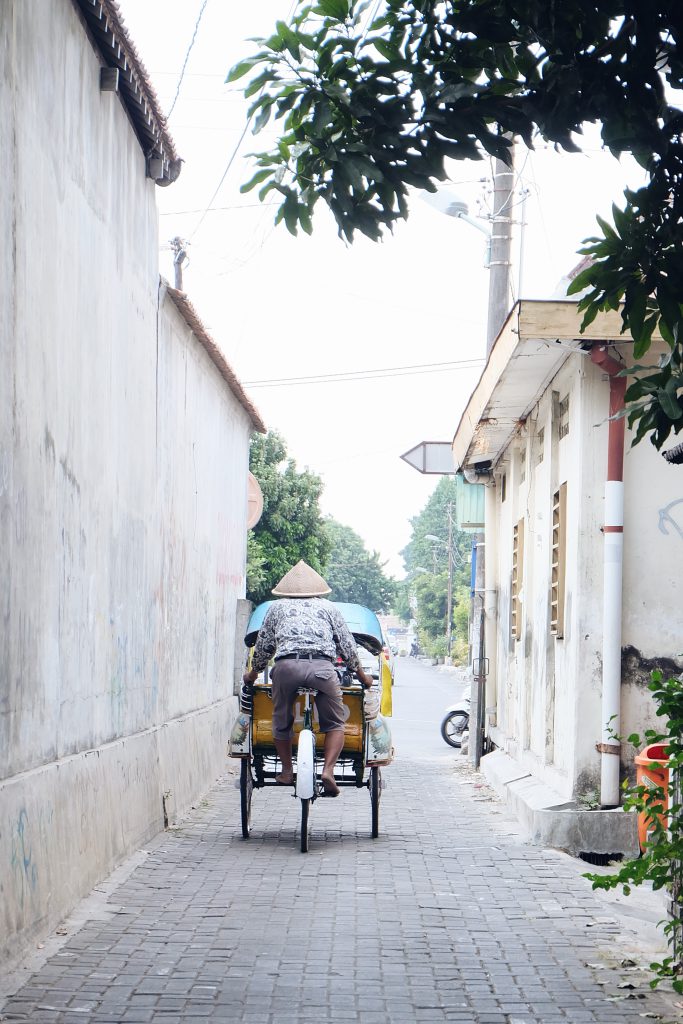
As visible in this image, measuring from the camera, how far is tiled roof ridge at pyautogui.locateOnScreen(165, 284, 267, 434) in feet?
40.7

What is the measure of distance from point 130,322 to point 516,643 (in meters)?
7.04

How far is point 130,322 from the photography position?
10430 millimetres

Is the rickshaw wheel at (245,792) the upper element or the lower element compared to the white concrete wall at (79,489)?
lower

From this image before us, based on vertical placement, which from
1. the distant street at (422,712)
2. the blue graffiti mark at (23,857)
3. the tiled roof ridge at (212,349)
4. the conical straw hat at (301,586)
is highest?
the tiled roof ridge at (212,349)

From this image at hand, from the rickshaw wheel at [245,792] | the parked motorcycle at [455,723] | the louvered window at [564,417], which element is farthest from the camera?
the parked motorcycle at [455,723]

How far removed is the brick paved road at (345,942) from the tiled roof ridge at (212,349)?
4722 mm

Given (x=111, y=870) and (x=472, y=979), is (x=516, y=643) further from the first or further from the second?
(x=472, y=979)

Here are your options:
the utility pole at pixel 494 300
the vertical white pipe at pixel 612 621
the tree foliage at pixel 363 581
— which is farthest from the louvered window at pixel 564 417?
the tree foliage at pixel 363 581

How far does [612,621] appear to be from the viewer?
34.0 feet

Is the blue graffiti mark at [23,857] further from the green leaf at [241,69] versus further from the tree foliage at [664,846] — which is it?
the green leaf at [241,69]

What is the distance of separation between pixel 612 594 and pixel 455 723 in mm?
12966

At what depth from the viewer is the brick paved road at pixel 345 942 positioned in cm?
570

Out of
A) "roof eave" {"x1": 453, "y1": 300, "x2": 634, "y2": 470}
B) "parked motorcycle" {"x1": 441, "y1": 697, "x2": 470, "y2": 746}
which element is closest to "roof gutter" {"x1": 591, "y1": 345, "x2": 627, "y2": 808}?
"roof eave" {"x1": 453, "y1": 300, "x2": 634, "y2": 470}

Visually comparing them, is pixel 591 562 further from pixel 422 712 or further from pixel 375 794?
pixel 422 712
